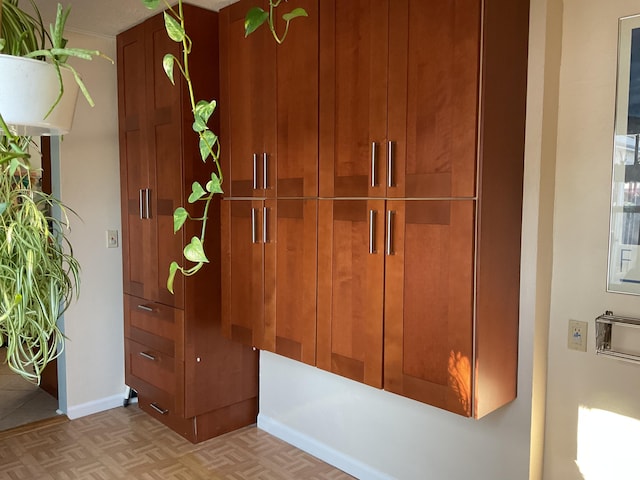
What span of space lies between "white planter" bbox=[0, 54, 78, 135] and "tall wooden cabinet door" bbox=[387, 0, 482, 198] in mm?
1323

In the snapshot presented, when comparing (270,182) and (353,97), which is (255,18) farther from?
(270,182)

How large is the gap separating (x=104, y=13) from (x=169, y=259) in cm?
143

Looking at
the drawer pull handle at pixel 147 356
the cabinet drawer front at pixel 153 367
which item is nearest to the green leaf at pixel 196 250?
the cabinet drawer front at pixel 153 367

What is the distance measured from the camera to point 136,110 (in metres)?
3.16

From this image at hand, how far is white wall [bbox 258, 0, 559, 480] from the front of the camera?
6.32 feet

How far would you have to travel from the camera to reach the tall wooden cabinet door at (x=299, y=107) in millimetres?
2270

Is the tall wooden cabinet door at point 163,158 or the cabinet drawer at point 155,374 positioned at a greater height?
the tall wooden cabinet door at point 163,158

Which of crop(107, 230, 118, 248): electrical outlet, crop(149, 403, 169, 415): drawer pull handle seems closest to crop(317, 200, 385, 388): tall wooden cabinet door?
crop(149, 403, 169, 415): drawer pull handle

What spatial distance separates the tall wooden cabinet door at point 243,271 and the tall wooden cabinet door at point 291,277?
0.06 m

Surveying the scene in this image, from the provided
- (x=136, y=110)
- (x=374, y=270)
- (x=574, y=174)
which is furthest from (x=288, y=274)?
(x=136, y=110)

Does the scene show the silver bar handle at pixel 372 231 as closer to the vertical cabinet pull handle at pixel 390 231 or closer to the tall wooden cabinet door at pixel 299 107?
the vertical cabinet pull handle at pixel 390 231

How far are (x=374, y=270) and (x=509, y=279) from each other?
1.68ft

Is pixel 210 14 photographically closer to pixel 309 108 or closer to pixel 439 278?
pixel 309 108

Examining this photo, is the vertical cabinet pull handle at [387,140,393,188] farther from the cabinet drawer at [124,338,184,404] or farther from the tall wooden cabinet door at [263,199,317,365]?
the cabinet drawer at [124,338,184,404]
